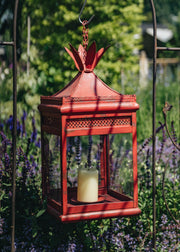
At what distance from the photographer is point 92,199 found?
8.02ft

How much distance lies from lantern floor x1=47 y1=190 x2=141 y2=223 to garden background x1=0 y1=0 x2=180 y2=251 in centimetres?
20

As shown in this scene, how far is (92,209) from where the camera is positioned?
2.34 m

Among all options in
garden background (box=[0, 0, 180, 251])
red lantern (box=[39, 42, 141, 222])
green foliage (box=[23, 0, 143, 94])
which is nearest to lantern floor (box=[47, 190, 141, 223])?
red lantern (box=[39, 42, 141, 222])

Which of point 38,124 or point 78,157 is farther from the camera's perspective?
point 38,124

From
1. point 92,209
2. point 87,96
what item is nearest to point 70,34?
point 87,96

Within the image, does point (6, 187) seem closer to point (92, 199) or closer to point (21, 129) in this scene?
point (92, 199)

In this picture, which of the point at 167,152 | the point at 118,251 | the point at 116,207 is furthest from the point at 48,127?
the point at 167,152

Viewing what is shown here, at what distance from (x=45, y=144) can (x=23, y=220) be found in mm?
676

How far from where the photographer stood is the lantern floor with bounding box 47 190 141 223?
228cm

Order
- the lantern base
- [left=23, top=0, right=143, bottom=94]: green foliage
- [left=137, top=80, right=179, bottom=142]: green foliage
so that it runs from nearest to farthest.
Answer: the lantern base, [left=137, top=80, right=179, bottom=142]: green foliage, [left=23, top=0, right=143, bottom=94]: green foliage

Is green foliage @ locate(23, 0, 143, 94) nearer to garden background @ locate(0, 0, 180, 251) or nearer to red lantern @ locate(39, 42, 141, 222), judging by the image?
garden background @ locate(0, 0, 180, 251)

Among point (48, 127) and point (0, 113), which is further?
point (0, 113)

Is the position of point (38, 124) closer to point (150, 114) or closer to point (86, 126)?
point (150, 114)

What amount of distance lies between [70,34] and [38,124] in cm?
245
